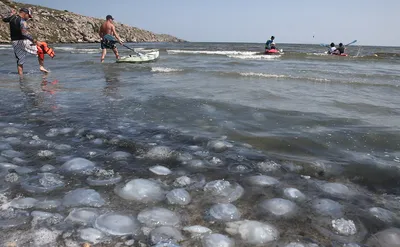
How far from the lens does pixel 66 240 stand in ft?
5.01

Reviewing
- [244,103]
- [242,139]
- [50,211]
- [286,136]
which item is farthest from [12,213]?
[244,103]

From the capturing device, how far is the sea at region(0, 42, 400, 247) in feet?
5.42

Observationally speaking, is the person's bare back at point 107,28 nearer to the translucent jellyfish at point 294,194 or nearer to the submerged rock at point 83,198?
the submerged rock at point 83,198

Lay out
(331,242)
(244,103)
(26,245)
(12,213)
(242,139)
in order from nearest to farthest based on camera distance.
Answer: (26,245)
(331,242)
(12,213)
(242,139)
(244,103)

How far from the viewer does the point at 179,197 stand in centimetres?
197

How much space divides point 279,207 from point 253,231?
1.07 ft

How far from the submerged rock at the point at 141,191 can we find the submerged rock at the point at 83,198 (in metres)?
0.14

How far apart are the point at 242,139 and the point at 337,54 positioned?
22778 millimetres

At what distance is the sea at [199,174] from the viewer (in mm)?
1651

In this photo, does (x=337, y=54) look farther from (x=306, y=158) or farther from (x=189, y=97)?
(x=306, y=158)

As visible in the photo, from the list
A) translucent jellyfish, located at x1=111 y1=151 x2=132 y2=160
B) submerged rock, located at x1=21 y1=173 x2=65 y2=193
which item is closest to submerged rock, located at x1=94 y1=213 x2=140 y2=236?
submerged rock, located at x1=21 y1=173 x2=65 y2=193

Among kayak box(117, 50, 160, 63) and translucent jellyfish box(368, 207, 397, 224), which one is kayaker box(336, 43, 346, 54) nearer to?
kayak box(117, 50, 160, 63)

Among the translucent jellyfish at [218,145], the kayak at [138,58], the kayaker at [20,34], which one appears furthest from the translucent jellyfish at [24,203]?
the kayak at [138,58]

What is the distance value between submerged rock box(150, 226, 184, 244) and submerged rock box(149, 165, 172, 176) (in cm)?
70
